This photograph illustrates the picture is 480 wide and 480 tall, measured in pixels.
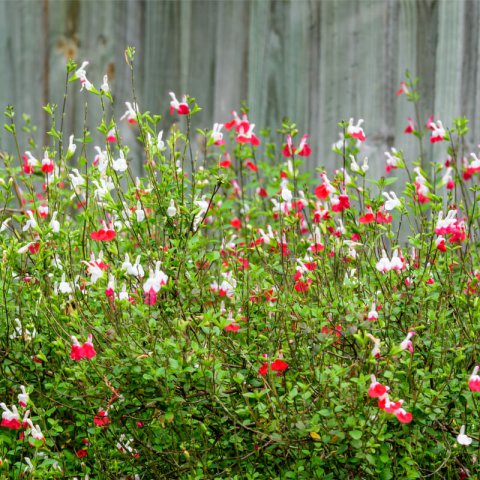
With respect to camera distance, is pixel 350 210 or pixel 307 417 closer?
pixel 307 417

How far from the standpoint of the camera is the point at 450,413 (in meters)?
2.36

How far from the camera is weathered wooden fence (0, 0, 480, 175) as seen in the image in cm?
418

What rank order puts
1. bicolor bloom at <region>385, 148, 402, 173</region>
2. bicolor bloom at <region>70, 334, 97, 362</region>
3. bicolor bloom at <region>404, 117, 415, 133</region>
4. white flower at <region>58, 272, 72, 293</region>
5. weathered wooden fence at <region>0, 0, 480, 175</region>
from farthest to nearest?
weathered wooden fence at <region>0, 0, 480, 175</region> → bicolor bloom at <region>404, 117, 415, 133</region> → bicolor bloom at <region>385, 148, 402, 173</region> → white flower at <region>58, 272, 72, 293</region> → bicolor bloom at <region>70, 334, 97, 362</region>

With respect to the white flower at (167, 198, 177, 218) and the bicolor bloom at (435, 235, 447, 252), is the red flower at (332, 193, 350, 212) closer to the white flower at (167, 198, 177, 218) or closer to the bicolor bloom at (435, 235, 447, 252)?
the bicolor bloom at (435, 235, 447, 252)

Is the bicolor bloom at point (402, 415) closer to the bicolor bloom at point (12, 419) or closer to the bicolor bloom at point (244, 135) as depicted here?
the bicolor bloom at point (12, 419)

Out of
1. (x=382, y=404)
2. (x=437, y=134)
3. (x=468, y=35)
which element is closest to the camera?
(x=382, y=404)

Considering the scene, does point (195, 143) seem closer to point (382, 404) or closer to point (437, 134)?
point (437, 134)

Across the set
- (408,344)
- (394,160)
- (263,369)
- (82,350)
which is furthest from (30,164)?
(408,344)

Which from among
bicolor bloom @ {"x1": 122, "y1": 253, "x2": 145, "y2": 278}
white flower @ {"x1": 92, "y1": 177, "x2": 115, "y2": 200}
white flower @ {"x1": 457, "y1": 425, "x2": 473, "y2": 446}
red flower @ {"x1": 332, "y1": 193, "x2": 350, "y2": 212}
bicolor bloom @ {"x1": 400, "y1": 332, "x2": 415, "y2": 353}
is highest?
white flower @ {"x1": 92, "y1": 177, "x2": 115, "y2": 200}

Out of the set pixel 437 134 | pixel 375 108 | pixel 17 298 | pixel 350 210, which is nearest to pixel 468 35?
pixel 375 108

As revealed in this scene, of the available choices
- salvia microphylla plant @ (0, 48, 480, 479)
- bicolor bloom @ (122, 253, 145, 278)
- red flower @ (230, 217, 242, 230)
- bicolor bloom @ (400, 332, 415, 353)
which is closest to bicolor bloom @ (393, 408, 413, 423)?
salvia microphylla plant @ (0, 48, 480, 479)

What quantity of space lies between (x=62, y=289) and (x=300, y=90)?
2338 millimetres

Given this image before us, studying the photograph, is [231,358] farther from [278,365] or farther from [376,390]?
[376,390]

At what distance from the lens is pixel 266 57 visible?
183 inches
